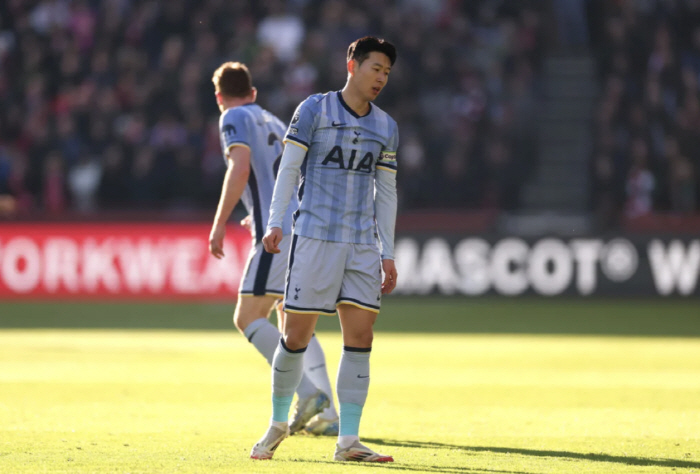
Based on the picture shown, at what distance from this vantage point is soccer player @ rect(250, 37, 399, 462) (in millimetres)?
6004

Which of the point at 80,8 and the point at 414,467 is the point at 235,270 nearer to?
the point at 80,8

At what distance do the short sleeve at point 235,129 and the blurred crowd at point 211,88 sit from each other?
466 inches

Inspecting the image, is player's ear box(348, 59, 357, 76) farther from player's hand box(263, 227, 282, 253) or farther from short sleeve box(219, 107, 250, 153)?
short sleeve box(219, 107, 250, 153)

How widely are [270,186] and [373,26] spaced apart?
1538 centimetres

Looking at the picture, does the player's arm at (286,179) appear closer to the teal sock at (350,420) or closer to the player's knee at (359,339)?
the player's knee at (359,339)

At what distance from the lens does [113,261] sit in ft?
59.7

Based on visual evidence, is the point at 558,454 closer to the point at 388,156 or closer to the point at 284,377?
the point at 284,377

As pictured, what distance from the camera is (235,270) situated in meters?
17.9

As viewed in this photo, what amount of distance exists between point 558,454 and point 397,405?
7.28 feet

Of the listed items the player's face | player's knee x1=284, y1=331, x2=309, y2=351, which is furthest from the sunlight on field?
the player's face

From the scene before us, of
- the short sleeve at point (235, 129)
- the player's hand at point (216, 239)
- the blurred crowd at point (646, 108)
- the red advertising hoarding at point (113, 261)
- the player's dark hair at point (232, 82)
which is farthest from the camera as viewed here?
the blurred crowd at point (646, 108)

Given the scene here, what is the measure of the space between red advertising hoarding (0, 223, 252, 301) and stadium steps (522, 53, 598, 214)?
5.62 meters

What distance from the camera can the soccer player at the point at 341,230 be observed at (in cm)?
600

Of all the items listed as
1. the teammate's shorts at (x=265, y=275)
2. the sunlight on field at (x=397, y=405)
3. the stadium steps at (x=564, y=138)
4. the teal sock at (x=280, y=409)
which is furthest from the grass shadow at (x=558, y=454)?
the stadium steps at (x=564, y=138)
